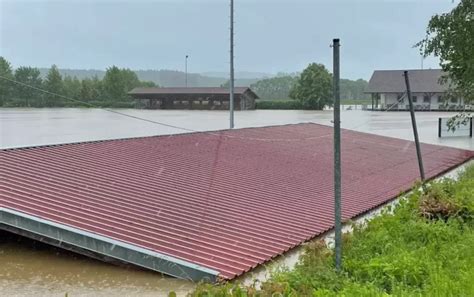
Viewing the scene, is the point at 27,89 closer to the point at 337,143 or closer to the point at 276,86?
the point at 337,143

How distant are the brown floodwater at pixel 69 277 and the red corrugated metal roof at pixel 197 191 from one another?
0.40 metres

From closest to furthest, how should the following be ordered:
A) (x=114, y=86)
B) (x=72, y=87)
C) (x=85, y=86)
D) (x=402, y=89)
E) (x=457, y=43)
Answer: (x=457, y=43), (x=402, y=89), (x=85, y=86), (x=72, y=87), (x=114, y=86)

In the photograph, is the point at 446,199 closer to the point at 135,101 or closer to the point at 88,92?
the point at 135,101

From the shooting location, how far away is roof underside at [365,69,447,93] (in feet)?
189

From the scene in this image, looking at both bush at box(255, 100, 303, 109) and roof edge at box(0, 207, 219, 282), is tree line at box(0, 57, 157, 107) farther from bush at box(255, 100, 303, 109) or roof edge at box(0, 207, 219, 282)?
roof edge at box(0, 207, 219, 282)

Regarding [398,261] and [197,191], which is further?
[197,191]

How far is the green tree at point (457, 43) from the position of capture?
11086 mm

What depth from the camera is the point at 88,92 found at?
65.1 m

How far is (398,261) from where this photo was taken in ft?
16.3

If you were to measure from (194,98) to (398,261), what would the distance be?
187ft

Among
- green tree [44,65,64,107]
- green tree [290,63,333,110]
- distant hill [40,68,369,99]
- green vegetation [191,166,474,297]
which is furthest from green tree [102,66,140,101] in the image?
green vegetation [191,166,474,297]

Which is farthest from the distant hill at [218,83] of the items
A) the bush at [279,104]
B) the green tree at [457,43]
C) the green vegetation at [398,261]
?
the green vegetation at [398,261]

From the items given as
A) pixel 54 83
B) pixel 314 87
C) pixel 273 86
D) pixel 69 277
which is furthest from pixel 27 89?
pixel 273 86

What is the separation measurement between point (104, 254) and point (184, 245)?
94cm
